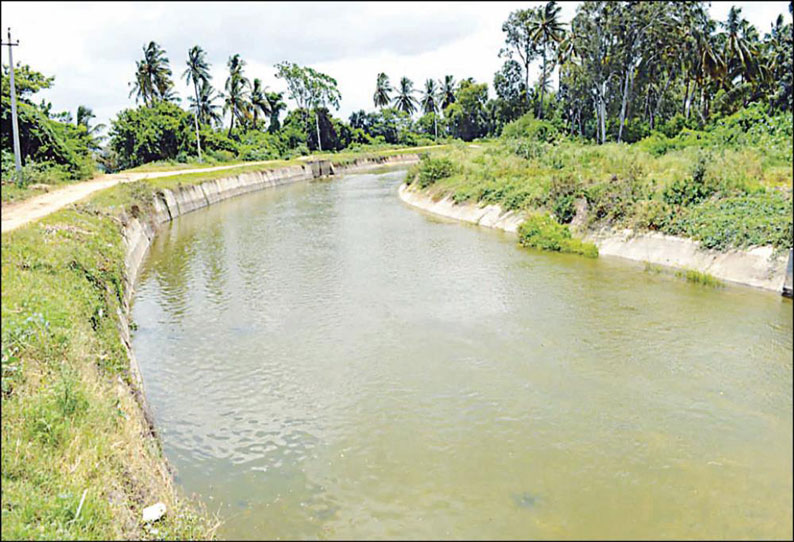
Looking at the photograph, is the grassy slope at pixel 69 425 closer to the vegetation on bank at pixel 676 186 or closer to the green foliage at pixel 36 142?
the vegetation on bank at pixel 676 186

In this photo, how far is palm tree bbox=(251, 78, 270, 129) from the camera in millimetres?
76312

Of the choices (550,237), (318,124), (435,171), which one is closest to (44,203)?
(550,237)

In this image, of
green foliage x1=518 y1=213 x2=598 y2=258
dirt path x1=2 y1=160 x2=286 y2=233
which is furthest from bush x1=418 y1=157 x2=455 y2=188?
dirt path x1=2 y1=160 x2=286 y2=233

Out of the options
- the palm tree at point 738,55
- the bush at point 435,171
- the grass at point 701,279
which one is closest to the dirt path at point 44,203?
the grass at point 701,279

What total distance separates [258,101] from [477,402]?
2881 inches

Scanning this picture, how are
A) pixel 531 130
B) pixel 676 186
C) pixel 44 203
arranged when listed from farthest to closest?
pixel 531 130, pixel 44 203, pixel 676 186

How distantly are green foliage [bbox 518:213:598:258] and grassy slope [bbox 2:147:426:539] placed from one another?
14424 mm

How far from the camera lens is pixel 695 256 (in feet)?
54.0

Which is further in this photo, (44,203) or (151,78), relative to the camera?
(151,78)

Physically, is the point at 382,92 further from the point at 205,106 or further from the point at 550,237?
the point at 550,237

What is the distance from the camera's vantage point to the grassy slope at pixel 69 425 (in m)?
5.46

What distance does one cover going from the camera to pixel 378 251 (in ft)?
73.2

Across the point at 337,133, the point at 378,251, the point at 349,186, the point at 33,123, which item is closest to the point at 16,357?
the point at 378,251

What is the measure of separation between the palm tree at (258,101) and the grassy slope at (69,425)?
69.0 m
